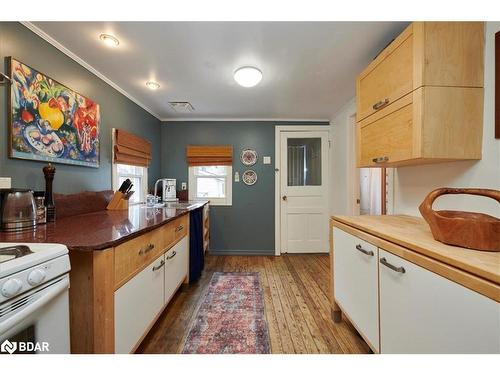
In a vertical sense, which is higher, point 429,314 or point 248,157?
point 248,157

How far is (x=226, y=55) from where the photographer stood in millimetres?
1699

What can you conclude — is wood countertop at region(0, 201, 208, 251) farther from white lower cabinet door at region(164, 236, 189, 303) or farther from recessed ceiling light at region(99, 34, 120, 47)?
recessed ceiling light at region(99, 34, 120, 47)

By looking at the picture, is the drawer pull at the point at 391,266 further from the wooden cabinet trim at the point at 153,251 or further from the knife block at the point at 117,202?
the knife block at the point at 117,202

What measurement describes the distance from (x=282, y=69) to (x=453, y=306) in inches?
77.4

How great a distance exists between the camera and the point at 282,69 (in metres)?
1.93

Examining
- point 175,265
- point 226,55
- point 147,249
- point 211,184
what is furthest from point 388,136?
point 211,184

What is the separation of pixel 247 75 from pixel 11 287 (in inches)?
76.2

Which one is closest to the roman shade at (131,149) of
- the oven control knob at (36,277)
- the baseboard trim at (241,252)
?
the baseboard trim at (241,252)

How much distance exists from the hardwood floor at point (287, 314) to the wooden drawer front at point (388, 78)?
64.9 inches

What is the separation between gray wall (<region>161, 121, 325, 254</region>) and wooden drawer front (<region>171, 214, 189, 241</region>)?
1.32m

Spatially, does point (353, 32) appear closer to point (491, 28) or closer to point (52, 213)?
point (491, 28)

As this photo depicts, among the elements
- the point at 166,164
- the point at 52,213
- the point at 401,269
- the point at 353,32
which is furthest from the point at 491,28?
the point at 166,164

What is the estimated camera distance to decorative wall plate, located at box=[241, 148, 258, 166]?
11.3ft

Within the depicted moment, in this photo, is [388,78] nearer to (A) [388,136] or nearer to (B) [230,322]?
(A) [388,136]
